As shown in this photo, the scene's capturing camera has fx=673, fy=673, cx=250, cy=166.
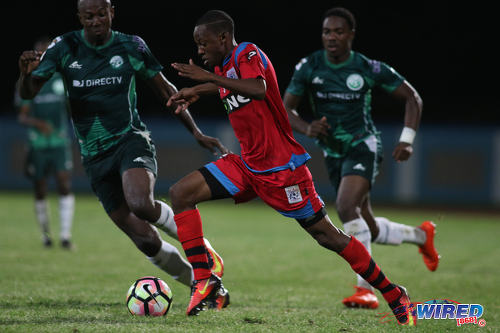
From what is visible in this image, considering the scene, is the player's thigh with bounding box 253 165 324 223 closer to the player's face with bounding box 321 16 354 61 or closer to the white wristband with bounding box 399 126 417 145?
the white wristband with bounding box 399 126 417 145

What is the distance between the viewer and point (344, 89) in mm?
6332

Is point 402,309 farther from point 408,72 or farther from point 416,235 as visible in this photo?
point 408,72

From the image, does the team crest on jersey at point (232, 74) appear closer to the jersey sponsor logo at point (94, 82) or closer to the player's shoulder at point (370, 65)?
the jersey sponsor logo at point (94, 82)

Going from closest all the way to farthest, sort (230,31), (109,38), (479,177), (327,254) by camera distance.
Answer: (230,31) < (109,38) < (327,254) < (479,177)

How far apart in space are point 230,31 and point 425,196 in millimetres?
13362

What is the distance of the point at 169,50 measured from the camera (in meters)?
24.2

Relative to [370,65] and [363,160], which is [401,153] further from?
[370,65]

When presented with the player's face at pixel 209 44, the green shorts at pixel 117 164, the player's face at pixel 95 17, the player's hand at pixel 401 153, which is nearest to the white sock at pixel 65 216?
the green shorts at pixel 117 164

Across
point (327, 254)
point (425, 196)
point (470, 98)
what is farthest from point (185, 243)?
point (470, 98)

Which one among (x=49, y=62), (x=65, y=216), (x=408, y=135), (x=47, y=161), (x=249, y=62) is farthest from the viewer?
(x=47, y=161)

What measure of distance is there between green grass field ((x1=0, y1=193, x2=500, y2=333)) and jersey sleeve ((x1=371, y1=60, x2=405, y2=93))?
6.51 feet

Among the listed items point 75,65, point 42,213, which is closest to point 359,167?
point 75,65

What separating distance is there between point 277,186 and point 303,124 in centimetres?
156

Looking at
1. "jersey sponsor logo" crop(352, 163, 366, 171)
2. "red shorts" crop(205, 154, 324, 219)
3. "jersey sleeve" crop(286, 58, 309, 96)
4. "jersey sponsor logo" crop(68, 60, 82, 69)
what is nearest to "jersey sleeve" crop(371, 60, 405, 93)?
"jersey sleeve" crop(286, 58, 309, 96)
